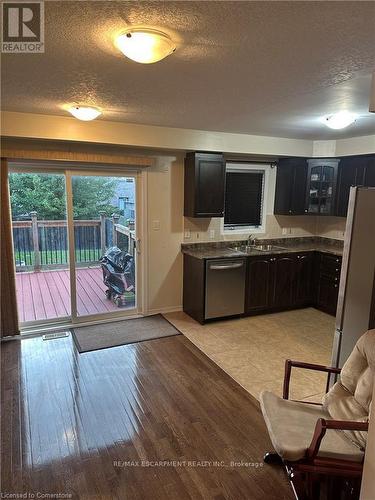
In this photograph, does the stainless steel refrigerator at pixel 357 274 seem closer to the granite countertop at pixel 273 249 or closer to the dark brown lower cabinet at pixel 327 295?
the granite countertop at pixel 273 249

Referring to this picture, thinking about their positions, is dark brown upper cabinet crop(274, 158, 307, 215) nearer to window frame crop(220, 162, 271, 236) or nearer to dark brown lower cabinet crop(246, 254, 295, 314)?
window frame crop(220, 162, 271, 236)

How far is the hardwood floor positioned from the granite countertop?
5.08ft

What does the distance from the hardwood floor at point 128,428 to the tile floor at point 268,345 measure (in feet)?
0.84

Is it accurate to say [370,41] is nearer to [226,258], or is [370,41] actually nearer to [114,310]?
[226,258]

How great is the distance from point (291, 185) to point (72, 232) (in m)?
3.39

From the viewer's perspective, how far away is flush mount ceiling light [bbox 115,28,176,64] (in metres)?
1.59

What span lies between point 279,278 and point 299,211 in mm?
1187

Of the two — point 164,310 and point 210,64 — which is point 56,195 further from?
point 210,64

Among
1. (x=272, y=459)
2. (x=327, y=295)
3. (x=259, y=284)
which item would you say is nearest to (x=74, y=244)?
(x=259, y=284)

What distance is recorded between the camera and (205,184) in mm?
4605

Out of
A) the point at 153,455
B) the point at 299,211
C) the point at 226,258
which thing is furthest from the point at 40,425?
the point at 299,211

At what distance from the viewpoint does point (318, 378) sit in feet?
10.9

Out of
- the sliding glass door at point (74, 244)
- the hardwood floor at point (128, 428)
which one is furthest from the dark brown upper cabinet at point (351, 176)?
the hardwood floor at point (128, 428)

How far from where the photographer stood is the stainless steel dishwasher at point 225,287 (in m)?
4.51
